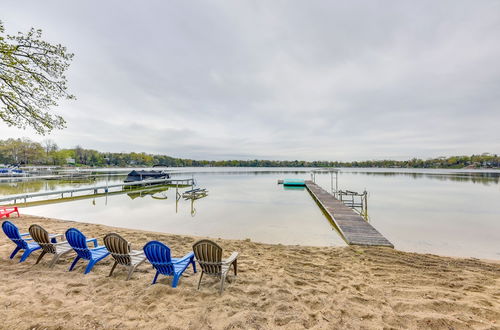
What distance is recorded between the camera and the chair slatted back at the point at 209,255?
10.8 ft

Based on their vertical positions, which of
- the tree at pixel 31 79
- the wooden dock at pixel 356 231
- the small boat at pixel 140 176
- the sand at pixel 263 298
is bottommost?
the wooden dock at pixel 356 231

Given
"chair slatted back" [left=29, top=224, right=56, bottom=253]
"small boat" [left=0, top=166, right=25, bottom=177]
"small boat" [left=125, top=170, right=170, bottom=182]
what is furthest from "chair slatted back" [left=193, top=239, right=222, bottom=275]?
"small boat" [left=0, top=166, right=25, bottom=177]

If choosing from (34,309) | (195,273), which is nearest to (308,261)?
(195,273)

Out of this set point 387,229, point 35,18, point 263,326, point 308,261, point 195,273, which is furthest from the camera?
point 387,229

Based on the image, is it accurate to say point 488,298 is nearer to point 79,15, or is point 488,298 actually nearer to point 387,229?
point 387,229

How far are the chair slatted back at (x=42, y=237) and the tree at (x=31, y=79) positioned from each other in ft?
10.9

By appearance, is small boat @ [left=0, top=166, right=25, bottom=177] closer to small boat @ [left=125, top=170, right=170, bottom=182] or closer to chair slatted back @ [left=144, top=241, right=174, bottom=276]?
small boat @ [left=125, top=170, right=170, bottom=182]

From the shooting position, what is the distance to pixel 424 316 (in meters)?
2.81

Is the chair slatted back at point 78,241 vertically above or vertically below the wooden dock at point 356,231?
above

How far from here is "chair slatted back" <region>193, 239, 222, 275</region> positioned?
3.29 metres

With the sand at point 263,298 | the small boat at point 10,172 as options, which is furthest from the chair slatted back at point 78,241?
the small boat at point 10,172

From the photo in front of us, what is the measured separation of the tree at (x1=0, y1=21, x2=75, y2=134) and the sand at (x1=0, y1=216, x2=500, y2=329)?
3.49 meters

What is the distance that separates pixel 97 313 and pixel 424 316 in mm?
4424

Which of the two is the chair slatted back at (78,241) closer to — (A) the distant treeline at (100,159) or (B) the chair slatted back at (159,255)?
(B) the chair slatted back at (159,255)
